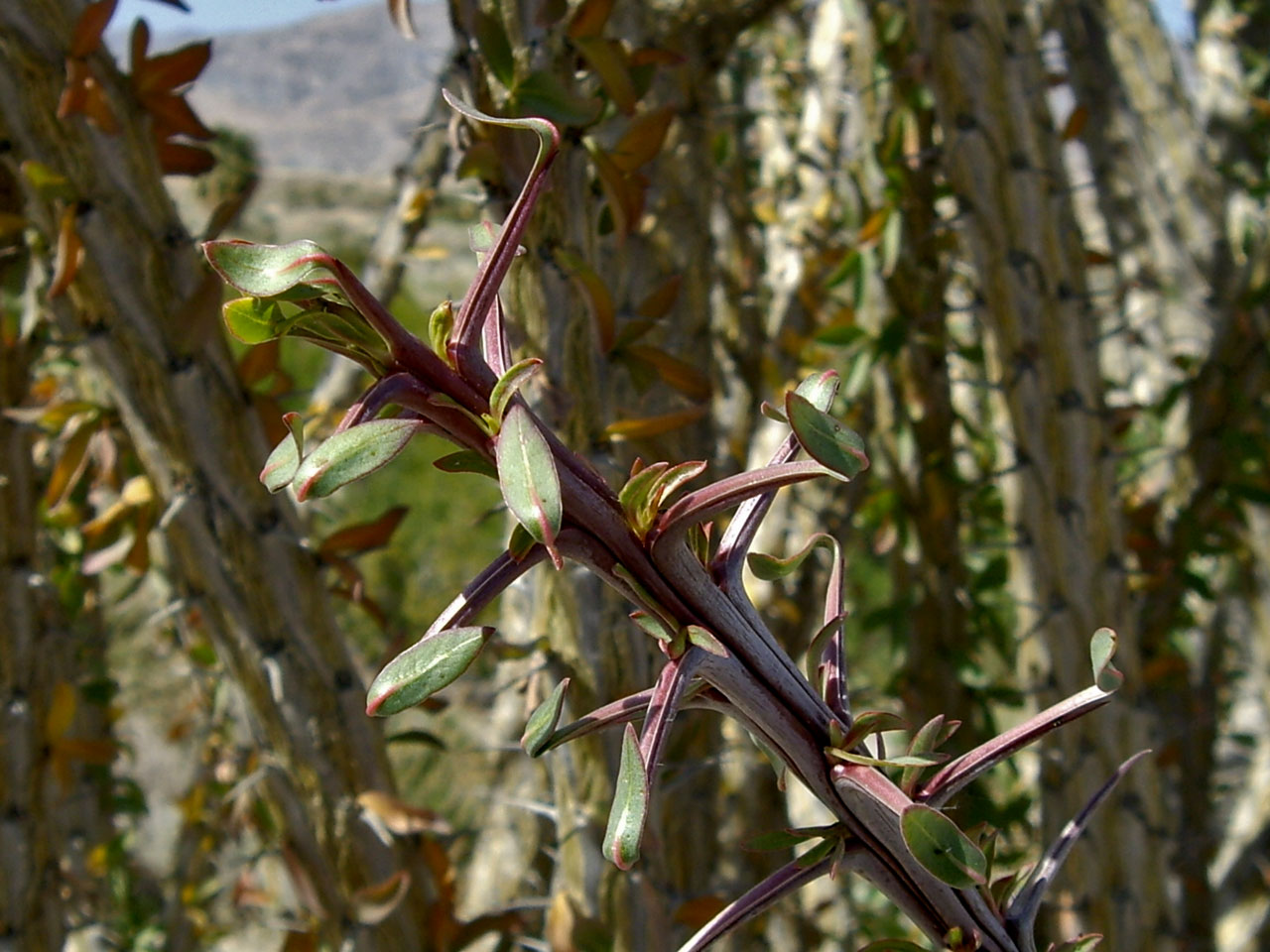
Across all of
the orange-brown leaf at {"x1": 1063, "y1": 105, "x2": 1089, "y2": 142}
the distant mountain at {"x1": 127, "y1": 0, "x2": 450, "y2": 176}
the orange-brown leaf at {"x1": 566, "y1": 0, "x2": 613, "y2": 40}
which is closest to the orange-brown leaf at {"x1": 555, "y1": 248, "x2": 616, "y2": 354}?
the orange-brown leaf at {"x1": 566, "y1": 0, "x2": 613, "y2": 40}

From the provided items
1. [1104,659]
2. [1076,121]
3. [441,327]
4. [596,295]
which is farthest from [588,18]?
[1076,121]

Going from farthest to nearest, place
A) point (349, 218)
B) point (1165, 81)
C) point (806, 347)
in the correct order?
point (349, 218) → point (1165, 81) → point (806, 347)

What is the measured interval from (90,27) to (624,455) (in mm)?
391

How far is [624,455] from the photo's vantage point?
750 mm

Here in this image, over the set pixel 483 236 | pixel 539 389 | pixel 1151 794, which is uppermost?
pixel 483 236

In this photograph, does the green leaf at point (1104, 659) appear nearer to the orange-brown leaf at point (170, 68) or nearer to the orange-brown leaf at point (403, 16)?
the orange-brown leaf at point (403, 16)

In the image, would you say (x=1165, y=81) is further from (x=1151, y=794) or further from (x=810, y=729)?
(x=810, y=729)

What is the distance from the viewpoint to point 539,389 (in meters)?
0.64

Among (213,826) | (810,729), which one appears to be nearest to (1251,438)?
(810,729)

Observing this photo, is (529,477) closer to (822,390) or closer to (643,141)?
(822,390)

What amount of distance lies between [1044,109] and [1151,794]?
1.84 feet

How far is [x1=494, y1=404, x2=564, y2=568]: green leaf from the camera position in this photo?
0.86 ft

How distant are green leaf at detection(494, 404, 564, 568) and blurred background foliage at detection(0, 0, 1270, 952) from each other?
147mm

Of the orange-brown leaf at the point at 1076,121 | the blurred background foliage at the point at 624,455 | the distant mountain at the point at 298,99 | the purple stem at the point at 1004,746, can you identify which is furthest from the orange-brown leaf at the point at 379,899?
the distant mountain at the point at 298,99
